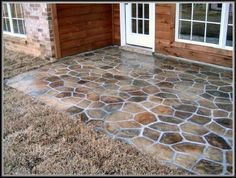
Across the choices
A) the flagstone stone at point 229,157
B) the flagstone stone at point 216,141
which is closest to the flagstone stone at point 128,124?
the flagstone stone at point 216,141

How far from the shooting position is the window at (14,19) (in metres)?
6.24

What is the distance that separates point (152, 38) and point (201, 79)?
1.80m

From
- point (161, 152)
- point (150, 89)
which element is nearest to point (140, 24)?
point (150, 89)

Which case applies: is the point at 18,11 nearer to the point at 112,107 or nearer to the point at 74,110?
the point at 74,110

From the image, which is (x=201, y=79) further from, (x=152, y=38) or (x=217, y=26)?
(x=152, y=38)

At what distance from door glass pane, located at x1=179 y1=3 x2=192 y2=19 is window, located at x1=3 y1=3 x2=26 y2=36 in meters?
3.55

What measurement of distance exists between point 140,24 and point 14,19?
3.06 metres

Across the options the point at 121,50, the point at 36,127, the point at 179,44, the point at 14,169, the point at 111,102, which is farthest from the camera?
the point at 121,50

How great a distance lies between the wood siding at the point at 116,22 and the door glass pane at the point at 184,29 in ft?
5.56

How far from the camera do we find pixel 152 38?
19.3 ft

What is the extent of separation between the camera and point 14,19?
21.3ft

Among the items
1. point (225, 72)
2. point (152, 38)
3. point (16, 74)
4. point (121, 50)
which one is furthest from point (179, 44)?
point (16, 74)

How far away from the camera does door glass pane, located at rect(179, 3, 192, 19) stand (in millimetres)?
→ 5101

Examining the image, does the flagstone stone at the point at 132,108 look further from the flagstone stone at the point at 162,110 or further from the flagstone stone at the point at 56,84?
the flagstone stone at the point at 56,84
